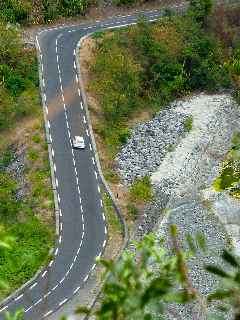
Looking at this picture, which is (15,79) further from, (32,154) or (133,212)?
(133,212)

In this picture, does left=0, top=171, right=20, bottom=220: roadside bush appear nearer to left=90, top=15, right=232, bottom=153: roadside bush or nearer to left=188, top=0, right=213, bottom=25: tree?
left=90, top=15, right=232, bottom=153: roadside bush

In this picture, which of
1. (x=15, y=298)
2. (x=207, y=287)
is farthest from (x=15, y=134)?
(x=207, y=287)

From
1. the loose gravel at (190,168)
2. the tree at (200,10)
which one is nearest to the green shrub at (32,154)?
the loose gravel at (190,168)

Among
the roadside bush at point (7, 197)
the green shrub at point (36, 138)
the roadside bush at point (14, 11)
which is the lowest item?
the roadside bush at point (7, 197)

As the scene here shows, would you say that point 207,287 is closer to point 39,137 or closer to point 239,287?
point 39,137

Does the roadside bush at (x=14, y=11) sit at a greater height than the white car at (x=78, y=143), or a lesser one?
greater

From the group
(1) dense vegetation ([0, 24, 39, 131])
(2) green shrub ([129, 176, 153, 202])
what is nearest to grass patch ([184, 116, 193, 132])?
(2) green shrub ([129, 176, 153, 202])

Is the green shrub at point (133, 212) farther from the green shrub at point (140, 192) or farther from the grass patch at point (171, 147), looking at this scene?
the grass patch at point (171, 147)

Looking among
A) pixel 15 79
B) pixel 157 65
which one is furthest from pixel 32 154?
pixel 157 65
